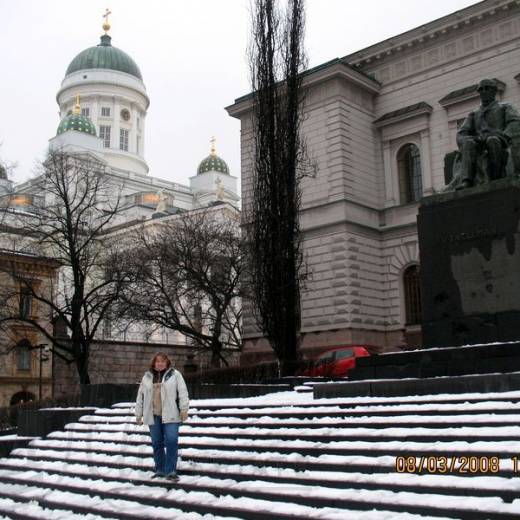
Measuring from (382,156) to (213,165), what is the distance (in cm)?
5747

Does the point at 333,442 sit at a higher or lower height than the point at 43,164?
lower

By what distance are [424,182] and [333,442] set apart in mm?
24328

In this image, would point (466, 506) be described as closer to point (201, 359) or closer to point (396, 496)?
point (396, 496)

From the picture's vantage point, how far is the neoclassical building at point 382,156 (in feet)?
98.6

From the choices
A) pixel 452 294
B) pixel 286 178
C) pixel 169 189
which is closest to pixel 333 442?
pixel 452 294

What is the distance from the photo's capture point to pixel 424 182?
1251 inches

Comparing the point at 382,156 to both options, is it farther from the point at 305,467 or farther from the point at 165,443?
the point at 305,467

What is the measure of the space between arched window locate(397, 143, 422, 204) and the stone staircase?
21.7 m

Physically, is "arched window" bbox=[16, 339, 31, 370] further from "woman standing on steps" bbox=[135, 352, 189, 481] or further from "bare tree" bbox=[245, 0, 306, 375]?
"woman standing on steps" bbox=[135, 352, 189, 481]

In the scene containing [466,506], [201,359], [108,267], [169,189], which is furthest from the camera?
[169,189]

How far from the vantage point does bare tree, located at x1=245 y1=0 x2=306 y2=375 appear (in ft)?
71.9

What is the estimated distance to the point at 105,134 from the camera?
86.1 m

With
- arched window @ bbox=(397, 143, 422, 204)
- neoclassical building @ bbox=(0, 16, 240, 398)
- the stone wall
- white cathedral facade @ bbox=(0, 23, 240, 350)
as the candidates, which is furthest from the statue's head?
white cathedral facade @ bbox=(0, 23, 240, 350)

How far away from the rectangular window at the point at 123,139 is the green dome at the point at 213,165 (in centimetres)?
964
